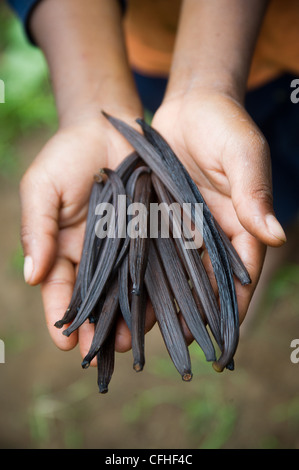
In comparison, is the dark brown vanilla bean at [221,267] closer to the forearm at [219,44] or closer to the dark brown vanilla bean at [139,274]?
the dark brown vanilla bean at [139,274]

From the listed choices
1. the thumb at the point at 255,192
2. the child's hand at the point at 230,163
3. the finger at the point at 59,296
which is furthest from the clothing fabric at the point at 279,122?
the finger at the point at 59,296

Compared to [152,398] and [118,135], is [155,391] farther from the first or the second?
[118,135]

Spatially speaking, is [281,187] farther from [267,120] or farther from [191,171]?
[191,171]

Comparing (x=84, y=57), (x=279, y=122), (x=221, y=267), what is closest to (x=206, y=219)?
(x=221, y=267)

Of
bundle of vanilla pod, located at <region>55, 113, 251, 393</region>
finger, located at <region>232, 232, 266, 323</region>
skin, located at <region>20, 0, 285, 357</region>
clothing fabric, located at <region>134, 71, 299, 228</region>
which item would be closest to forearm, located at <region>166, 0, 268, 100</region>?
skin, located at <region>20, 0, 285, 357</region>

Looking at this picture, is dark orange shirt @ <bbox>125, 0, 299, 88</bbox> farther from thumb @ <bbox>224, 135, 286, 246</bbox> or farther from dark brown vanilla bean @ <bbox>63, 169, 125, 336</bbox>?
dark brown vanilla bean @ <bbox>63, 169, 125, 336</bbox>

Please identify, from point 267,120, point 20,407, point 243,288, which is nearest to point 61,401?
point 20,407
